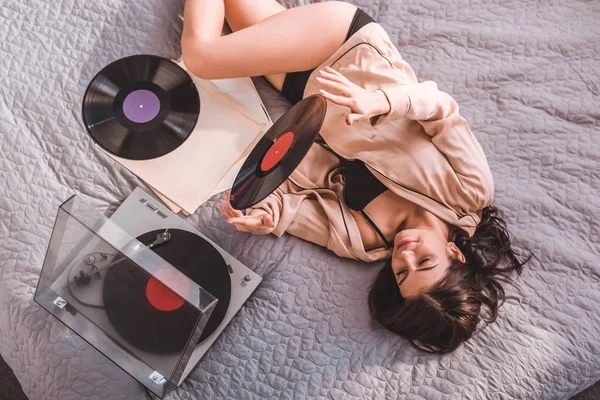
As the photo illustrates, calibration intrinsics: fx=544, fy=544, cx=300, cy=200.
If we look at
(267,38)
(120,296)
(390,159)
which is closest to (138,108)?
(267,38)

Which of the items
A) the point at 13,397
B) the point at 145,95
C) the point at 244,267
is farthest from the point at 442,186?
the point at 13,397

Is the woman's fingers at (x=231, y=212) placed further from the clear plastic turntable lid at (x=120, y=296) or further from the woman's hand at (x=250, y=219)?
the clear plastic turntable lid at (x=120, y=296)

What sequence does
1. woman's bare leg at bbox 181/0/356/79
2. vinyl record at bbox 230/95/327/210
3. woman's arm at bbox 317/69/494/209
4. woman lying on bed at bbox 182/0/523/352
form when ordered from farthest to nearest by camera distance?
woman's bare leg at bbox 181/0/356/79
woman lying on bed at bbox 182/0/523/352
woman's arm at bbox 317/69/494/209
vinyl record at bbox 230/95/327/210

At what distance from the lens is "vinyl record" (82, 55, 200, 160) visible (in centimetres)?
117

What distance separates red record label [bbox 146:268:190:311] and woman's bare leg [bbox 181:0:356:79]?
19.1 inches

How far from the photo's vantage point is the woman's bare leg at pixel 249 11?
3.91 feet

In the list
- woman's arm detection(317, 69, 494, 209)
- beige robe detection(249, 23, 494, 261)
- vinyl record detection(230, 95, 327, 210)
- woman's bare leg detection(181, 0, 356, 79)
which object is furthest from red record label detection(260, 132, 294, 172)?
woman's bare leg detection(181, 0, 356, 79)

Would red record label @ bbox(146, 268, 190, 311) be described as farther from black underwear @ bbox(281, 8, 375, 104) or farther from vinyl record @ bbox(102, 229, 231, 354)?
black underwear @ bbox(281, 8, 375, 104)

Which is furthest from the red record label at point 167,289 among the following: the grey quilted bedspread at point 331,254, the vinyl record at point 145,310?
the grey quilted bedspread at point 331,254

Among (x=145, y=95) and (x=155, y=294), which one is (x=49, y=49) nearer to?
(x=145, y=95)

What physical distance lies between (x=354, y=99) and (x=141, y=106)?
20.8 inches

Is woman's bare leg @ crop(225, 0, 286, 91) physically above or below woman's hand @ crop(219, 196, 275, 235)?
above

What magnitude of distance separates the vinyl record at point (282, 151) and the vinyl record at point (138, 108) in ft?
1.28

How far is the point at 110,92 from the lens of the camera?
1.18 metres
